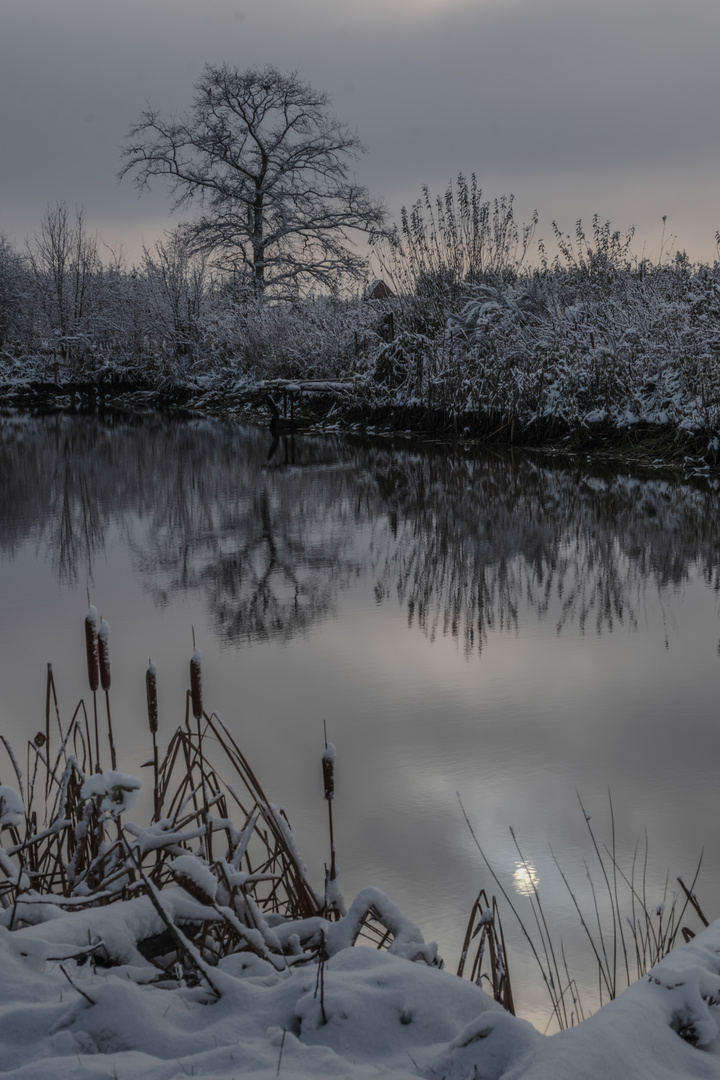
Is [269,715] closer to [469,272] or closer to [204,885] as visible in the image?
[204,885]

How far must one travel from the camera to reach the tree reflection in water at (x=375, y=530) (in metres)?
6.46

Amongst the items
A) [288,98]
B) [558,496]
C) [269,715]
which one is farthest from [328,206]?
[269,715]

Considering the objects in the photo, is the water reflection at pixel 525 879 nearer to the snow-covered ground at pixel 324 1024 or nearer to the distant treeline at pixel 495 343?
the snow-covered ground at pixel 324 1024

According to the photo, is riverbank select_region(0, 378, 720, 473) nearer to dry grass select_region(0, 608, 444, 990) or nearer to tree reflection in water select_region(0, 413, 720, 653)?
tree reflection in water select_region(0, 413, 720, 653)

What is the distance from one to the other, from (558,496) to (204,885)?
8.77 metres

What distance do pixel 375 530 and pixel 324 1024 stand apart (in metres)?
7.54

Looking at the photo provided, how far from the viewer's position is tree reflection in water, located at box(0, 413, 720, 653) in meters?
6.46

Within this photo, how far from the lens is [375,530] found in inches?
362

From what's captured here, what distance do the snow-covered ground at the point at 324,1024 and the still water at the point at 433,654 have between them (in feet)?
2.32

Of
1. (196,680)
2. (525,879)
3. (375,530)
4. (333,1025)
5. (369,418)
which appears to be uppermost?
(369,418)

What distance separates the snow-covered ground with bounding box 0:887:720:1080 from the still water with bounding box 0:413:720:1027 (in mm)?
708

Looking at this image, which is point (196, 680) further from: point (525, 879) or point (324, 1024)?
point (525, 879)

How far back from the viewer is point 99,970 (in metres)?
1.96

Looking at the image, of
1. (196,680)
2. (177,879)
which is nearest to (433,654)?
(196,680)
